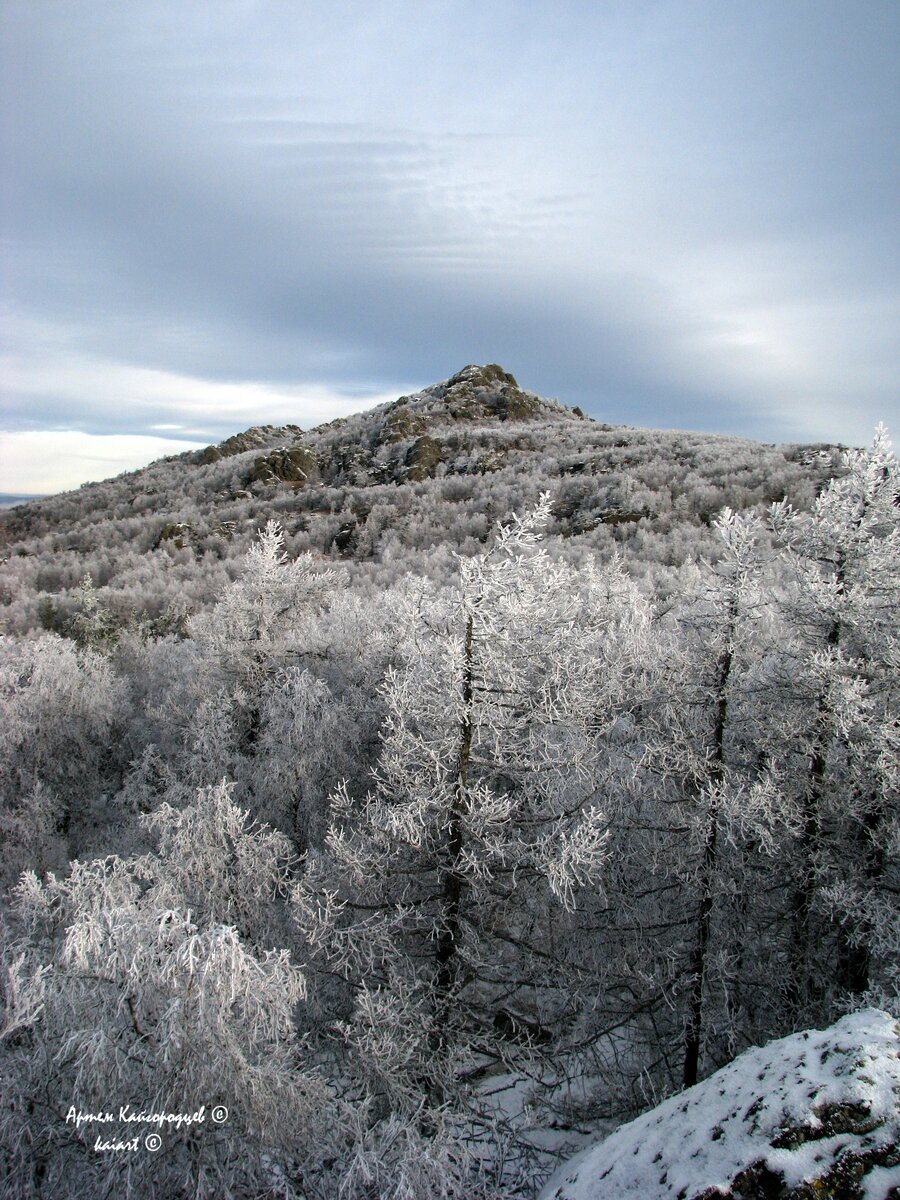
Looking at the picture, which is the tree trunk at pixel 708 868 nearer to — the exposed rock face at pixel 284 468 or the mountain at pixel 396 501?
the mountain at pixel 396 501

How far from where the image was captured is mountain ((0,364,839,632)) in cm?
3325

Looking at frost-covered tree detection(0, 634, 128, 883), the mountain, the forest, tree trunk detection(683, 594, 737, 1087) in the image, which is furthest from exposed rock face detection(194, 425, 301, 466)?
tree trunk detection(683, 594, 737, 1087)

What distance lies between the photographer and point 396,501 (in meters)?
46.8

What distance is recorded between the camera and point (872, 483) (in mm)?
6582

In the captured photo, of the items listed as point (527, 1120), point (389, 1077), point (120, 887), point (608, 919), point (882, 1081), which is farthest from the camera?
point (608, 919)

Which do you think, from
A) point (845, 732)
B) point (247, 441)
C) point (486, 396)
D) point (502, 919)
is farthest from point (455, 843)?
point (247, 441)

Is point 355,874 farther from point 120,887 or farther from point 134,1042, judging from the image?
point 120,887

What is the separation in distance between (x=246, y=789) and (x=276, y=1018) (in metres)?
Result: 8.80

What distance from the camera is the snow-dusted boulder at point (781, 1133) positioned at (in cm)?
278

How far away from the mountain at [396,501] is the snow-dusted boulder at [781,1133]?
1817 cm

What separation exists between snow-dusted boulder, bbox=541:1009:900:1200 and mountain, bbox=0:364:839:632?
59.6ft

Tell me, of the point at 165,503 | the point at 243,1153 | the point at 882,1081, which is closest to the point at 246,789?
the point at 243,1153

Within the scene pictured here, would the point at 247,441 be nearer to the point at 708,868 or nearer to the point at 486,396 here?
the point at 486,396

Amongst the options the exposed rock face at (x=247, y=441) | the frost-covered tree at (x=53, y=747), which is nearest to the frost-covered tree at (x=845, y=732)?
the frost-covered tree at (x=53, y=747)
